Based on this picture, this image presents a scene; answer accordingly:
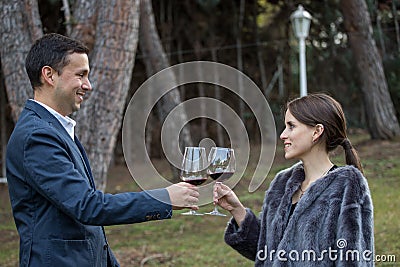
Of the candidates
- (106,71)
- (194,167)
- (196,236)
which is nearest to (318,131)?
(194,167)

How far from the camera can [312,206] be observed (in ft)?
8.09

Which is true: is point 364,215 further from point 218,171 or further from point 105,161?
point 105,161

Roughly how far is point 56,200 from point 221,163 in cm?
71

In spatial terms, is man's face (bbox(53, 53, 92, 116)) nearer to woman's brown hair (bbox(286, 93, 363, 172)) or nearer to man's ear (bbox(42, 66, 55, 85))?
man's ear (bbox(42, 66, 55, 85))

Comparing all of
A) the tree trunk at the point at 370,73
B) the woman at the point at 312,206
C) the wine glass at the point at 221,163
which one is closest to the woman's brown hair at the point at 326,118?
the woman at the point at 312,206

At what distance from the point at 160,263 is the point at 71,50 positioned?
386 centimetres

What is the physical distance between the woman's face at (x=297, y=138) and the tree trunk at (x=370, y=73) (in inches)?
375

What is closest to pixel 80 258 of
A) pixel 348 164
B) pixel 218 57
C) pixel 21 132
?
pixel 21 132

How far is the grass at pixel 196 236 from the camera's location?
5.87 meters

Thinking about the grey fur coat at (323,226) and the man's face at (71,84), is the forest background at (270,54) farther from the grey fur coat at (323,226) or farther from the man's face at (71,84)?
the grey fur coat at (323,226)

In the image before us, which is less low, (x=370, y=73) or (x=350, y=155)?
(x=370, y=73)

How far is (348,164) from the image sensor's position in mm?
2627

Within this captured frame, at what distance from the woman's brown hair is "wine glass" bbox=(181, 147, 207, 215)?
1.48 feet

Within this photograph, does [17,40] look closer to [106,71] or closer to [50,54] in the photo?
[106,71]
